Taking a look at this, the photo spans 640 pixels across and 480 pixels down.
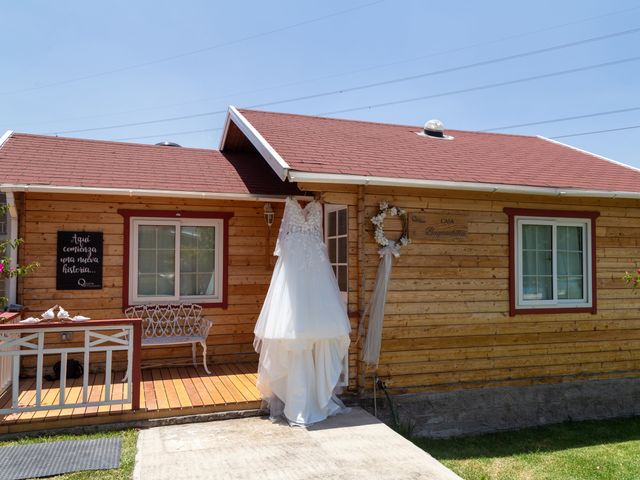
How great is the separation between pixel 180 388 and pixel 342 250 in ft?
8.59

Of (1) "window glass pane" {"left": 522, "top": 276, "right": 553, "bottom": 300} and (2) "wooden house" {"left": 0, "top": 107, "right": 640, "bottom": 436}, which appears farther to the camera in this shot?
(1) "window glass pane" {"left": 522, "top": 276, "right": 553, "bottom": 300}

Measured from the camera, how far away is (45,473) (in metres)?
4.20

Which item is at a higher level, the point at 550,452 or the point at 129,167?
the point at 129,167

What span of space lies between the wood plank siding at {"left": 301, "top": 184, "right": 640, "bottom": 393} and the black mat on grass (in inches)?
114

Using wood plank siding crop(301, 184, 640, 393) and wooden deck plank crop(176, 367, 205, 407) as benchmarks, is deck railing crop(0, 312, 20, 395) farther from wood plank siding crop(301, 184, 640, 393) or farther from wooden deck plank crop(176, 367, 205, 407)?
wood plank siding crop(301, 184, 640, 393)

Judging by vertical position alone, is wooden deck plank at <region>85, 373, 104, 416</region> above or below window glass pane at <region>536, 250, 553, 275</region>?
below

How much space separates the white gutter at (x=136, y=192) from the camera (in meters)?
6.46

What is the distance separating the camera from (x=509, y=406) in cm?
683

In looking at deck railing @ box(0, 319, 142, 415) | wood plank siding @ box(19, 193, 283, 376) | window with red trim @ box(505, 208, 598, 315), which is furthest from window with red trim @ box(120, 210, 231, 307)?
window with red trim @ box(505, 208, 598, 315)

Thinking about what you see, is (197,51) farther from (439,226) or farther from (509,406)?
(509,406)

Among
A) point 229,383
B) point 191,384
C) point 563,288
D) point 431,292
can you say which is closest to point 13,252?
point 191,384

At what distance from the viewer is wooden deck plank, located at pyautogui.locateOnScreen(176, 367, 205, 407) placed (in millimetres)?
5664

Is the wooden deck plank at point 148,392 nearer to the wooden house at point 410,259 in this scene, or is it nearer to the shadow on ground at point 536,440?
the wooden house at point 410,259

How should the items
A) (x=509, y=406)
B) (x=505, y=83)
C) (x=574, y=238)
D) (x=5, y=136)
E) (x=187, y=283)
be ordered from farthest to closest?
(x=505, y=83)
(x=5, y=136)
(x=187, y=283)
(x=574, y=238)
(x=509, y=406)
